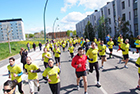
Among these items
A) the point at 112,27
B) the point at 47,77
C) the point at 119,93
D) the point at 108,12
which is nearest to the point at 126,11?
the point at 112,27

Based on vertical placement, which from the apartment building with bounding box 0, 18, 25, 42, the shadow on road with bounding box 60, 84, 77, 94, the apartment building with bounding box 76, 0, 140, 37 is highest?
the apartment building with bounding box 0, 18, 25, 42

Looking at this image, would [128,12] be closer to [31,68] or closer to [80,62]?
[80,62]

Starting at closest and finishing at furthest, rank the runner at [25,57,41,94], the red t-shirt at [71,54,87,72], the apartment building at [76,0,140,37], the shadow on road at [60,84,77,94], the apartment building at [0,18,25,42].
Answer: the red t-shirt at [71,54,87,72], the runner at [25,57,41,94], the shadow on road at [60,84,77,94], the apartment building at [76,0,140,37], the apartment building at [0,18,25,42]

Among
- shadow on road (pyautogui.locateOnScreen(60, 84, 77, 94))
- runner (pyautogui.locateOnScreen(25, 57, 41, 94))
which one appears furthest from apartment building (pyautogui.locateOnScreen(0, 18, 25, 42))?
runner (pyautogui.locateOnScreen(25, 57, 41, 94))

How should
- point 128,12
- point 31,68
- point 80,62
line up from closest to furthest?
point 80,62, point 31,68, point 128,12

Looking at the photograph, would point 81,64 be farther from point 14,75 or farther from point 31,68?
point 14,75

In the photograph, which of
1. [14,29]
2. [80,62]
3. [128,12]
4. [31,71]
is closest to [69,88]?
[80,62]

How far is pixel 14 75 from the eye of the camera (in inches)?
200

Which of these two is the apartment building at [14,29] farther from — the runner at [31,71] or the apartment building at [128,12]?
the runner at [31,71]

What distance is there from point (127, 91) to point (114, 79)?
158 cm

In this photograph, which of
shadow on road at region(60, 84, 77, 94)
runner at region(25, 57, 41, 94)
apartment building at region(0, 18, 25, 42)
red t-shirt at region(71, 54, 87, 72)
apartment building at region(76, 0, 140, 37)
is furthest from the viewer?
apartment building at region(0, 18, 25, 42)

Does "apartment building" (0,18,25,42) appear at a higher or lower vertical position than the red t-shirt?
higher

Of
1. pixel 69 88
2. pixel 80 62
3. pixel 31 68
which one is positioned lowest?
pixel 69 88

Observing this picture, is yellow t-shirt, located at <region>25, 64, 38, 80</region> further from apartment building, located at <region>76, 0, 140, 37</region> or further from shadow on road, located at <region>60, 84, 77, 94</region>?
apartment building, located at <region>76, 0, 140, 37</region>
